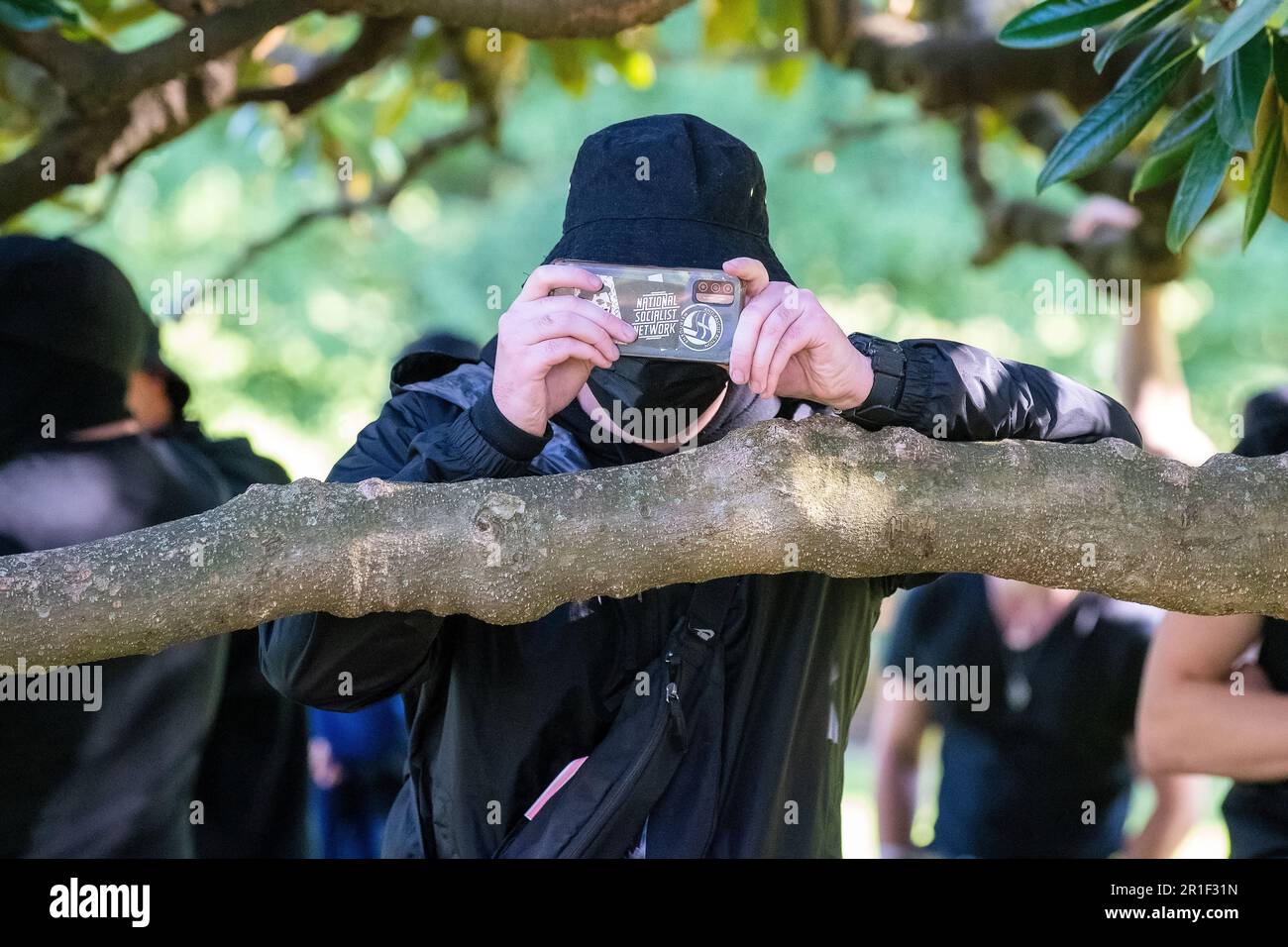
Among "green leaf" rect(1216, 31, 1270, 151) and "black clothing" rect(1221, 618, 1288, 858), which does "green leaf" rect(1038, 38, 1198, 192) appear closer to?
"green leaf" rect(1216, 31, 1270, 151)

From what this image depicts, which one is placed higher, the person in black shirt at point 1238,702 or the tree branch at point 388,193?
the tree branch at point 388,193

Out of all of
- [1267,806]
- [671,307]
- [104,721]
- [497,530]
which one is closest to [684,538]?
[497,530]

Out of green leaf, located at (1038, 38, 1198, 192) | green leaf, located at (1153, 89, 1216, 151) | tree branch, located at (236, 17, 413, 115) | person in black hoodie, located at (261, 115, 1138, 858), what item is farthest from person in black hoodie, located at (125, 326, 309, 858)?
green leaf, located at (1153, 89, 1216, 151)

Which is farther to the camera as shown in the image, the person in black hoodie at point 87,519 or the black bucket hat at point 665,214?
the person in black hoodie at point 87,519

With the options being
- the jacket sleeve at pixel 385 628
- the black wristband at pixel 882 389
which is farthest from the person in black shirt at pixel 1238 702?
the jacket sleeve at pixel 385 628

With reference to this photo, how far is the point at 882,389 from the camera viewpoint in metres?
1.57

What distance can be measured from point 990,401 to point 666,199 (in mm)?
486

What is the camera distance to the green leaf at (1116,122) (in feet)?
5.87

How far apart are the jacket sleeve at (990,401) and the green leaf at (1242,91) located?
0.36 m

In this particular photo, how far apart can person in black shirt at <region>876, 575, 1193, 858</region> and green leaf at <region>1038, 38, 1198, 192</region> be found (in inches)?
72.4

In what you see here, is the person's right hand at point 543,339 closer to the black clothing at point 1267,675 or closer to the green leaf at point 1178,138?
the green leaf at point 1178,138

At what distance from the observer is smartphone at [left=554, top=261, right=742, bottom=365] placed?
1.56m

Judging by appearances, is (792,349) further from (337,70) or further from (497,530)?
(337,70)

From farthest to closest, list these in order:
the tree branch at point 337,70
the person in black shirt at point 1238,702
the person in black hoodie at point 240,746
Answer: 1. the tree branch at point 337,70
2. the person in black hoodie at point 240,746
3. the person in black shirt at point 1238,702
